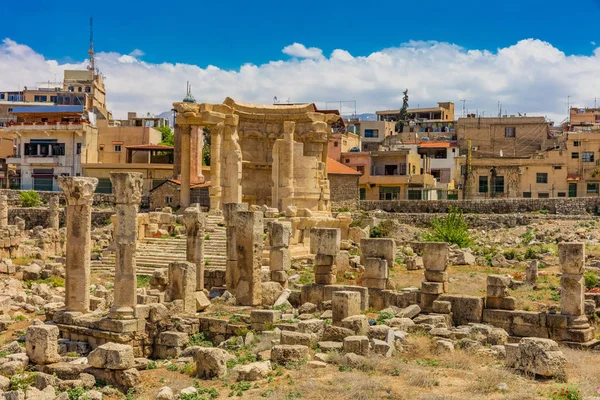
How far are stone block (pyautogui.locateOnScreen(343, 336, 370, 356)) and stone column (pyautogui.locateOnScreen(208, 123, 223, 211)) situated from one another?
75.1 ft

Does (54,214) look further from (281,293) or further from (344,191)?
(281,293)

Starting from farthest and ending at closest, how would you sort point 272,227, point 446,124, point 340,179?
point 446,124
point 340,179
point 272,227

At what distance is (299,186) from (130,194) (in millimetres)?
20537

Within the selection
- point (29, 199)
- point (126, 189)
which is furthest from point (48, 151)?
point (126, 189)

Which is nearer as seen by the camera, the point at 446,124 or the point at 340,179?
the point at 340,179

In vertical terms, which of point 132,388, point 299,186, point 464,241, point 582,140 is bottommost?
point 132,388

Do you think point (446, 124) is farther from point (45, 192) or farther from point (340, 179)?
point (45, 192)

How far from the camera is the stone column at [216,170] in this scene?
38.3 m

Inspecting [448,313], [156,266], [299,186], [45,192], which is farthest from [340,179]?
[448,313]

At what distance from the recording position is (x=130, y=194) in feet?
58.7

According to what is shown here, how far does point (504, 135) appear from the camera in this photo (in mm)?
71938

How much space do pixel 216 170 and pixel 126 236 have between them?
21.4 m

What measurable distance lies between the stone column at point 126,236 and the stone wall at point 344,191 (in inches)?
1370

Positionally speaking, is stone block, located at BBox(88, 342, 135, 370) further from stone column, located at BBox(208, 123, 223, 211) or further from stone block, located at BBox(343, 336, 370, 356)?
stone column, located at BBox(208, 123, 223, 211)
